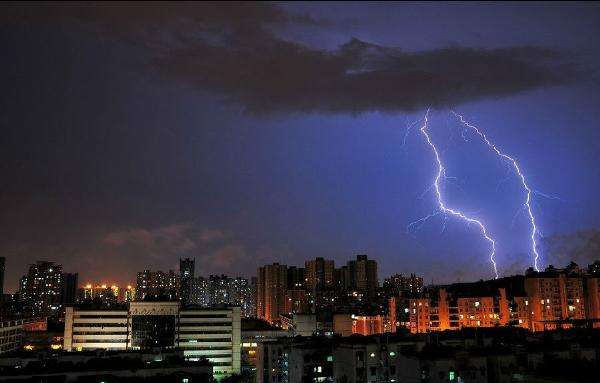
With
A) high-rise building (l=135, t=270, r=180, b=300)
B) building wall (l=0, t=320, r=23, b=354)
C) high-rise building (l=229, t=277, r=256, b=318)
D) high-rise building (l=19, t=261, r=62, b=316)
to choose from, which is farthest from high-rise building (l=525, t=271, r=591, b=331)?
high-rise building (l=19, t=261, r=62, b=316)

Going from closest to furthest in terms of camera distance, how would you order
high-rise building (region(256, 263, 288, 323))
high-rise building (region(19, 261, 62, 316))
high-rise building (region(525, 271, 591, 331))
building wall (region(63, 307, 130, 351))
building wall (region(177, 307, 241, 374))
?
building wall (region(177, 307, 241, 374)) → building wall (region(63, 307, 130, 351)) → high-rise building (region(525, 271, 591, 331)) → high-rise building (region(256, 263, 288, 323)) → high-rise building (region(19, 261, 62, 316))

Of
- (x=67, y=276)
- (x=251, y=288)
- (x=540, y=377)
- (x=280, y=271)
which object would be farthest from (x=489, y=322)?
(x=67, y=276)

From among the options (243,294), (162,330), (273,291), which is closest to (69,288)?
(243,294)

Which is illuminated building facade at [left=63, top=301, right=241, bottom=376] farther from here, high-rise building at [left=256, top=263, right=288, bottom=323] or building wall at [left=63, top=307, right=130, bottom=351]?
high-rise building at [left=256, top=263, right=288, bottom=323]

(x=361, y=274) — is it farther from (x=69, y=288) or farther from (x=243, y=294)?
(x=69, y=288)

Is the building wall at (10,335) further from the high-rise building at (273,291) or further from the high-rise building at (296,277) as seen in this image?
the high-rise building at (296,277)
